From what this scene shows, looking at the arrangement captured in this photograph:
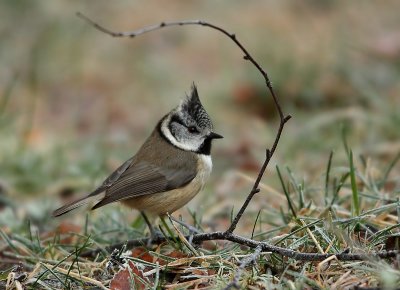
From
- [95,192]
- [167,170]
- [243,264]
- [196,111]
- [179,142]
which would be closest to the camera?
[243,264]

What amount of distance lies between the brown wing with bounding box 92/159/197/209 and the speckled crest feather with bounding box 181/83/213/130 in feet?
0.89

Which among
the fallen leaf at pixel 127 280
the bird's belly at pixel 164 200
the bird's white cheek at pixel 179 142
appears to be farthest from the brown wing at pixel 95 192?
the fallen leaf at pixel 127 280

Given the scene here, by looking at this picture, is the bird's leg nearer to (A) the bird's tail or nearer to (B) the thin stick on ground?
(A) the bird's tail

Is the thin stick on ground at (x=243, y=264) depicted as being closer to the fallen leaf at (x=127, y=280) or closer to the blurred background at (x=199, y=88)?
the fallen leaf at (x=127, y=280)

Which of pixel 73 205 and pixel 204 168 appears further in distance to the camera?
pixel 204 168

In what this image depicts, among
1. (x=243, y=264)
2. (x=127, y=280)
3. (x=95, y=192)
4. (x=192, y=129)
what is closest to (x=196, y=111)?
(x=192, y=129)

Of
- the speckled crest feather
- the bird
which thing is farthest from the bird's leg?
the speckled crest feather

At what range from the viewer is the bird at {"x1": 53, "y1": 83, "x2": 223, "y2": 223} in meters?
4.11

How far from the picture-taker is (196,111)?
4461mm

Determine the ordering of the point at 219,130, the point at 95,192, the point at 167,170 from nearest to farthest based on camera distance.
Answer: the point at 95,192 < the point at 167,170 < the point at 219,130

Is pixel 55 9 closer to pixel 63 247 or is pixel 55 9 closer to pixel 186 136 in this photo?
pixel 186 136

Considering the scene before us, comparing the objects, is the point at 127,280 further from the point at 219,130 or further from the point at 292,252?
the point at 219,130

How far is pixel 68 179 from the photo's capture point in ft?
17.9

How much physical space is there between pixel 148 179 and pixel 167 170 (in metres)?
0.15
